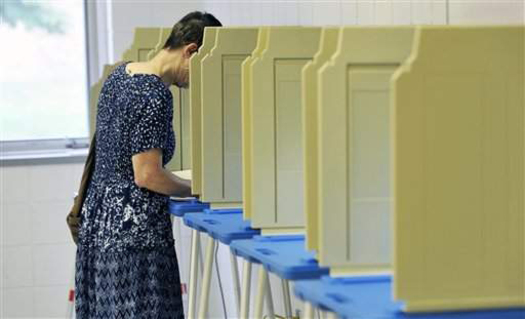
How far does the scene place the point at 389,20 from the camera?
10.4 feet

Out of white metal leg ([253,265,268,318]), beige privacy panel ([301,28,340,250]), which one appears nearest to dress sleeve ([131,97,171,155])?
white metal leg ([253,265,268,318])

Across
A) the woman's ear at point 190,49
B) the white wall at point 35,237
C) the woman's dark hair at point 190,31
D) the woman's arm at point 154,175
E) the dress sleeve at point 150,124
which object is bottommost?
the white wall at point 35,237

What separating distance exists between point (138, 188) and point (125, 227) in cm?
12

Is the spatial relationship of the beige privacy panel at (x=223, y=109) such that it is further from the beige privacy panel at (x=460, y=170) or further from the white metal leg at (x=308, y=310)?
the beige privacy panel at (x=460, y=170)

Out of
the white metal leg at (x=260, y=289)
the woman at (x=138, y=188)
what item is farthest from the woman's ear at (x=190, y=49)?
the white metal leg at (x=260, y=289)

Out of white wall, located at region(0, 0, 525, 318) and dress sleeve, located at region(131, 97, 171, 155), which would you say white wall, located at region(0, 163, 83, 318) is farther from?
dress sleeve, located at region(131, 97, 171, 155)

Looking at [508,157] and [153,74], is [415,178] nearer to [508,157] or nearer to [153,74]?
[508,157]

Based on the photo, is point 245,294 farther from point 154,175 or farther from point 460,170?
point 460,170

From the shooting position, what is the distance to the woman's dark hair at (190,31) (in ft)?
10.3

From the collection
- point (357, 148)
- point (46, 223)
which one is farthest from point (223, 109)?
point (46, 223)

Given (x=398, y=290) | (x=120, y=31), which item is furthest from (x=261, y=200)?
(x=120, y=31)

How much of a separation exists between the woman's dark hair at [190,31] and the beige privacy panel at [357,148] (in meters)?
1.21

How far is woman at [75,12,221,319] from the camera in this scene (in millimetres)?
3080

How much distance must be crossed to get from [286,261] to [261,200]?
42 centimetres
